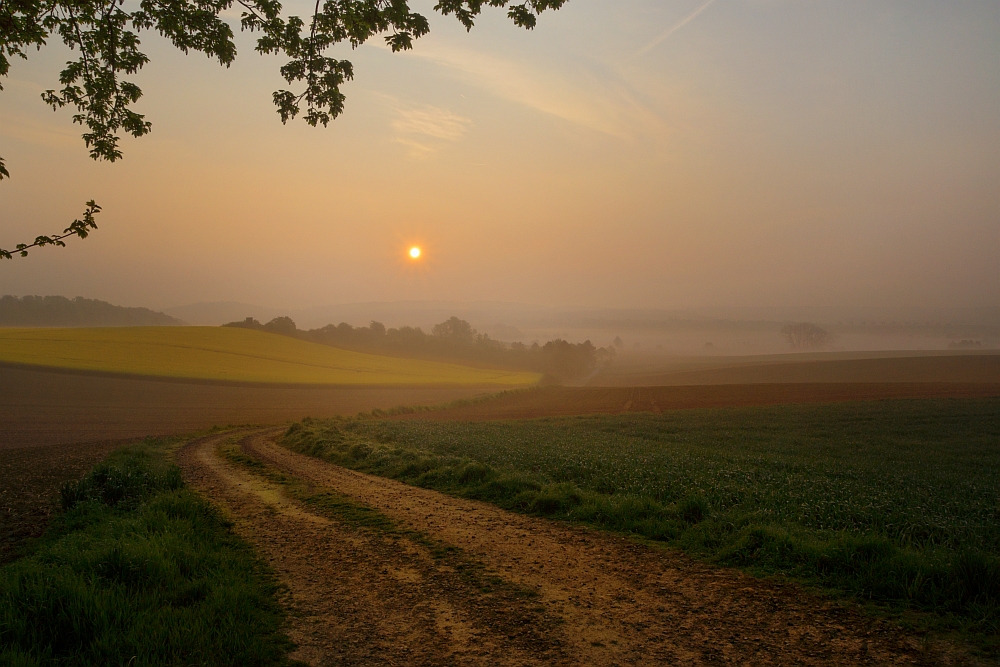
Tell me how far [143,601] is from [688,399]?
2144 inches

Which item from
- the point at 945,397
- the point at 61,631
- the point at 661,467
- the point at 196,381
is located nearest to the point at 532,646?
the point at 61,631

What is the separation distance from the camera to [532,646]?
5.22 metres

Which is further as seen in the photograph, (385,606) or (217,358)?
(217,358)

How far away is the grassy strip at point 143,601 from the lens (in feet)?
16.6

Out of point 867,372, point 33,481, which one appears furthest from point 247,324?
point 867,372

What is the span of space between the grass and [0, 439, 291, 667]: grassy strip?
225 inches

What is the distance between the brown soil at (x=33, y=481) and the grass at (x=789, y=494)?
7485 mm

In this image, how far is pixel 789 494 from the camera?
11.5 metres

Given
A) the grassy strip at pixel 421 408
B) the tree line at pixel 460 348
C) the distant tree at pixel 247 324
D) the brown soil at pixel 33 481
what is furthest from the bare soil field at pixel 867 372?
the distant tree at pixel 247 324

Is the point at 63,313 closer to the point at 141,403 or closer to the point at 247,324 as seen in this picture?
the point at 247,324

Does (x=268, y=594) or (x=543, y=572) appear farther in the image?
(x=543, y=572)

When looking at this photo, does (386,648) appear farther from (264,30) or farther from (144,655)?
(264,30)

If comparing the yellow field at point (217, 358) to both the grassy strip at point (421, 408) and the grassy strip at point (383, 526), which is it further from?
the grassy strip at point (383, 526)

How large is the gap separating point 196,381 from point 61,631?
203ft
